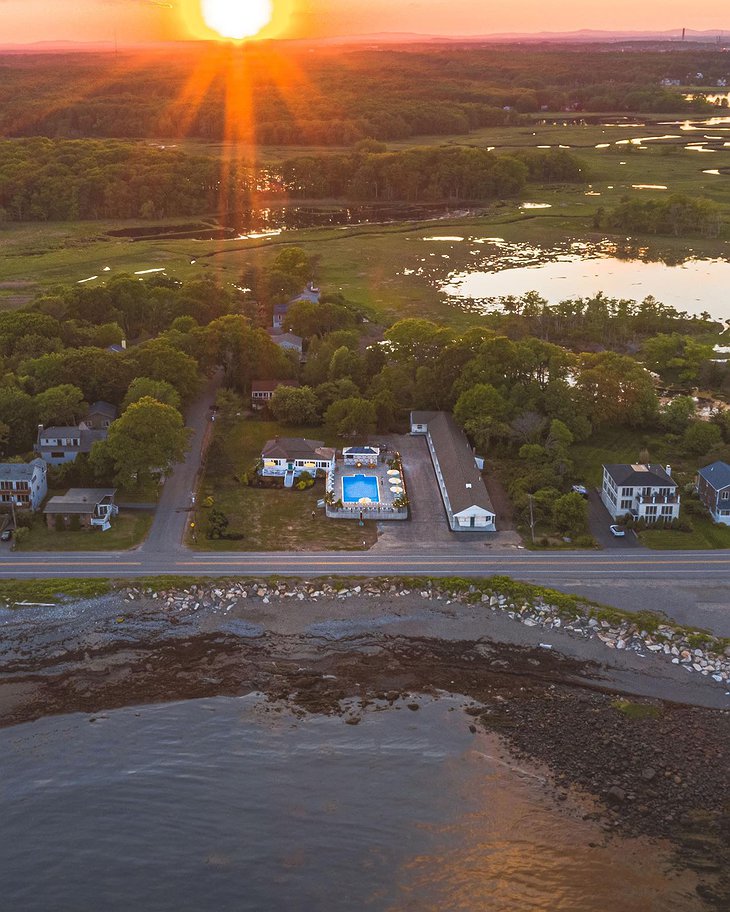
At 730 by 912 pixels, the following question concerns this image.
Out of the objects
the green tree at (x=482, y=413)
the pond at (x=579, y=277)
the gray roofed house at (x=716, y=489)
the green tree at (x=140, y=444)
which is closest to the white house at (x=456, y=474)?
the green tree at (x=482, y=413)

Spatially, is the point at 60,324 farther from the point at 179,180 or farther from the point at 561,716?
the point at 179,180

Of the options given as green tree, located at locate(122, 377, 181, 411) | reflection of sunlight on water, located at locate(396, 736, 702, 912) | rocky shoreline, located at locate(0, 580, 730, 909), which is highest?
green tree, located at locate(122, 377, 181, 411)

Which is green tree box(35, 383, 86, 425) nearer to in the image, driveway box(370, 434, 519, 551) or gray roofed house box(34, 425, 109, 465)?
gray roofed house box(34, 425, 109, 465)

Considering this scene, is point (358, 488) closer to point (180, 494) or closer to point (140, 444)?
point (180, 494)

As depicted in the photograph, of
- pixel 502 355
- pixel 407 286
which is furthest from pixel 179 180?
pixel 502 355

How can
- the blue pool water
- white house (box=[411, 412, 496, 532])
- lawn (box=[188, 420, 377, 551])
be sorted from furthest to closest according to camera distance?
the blue pool water < white house (box=[411, 412, 496, 532]) < lawn (box=[188, 420, 377, 551])

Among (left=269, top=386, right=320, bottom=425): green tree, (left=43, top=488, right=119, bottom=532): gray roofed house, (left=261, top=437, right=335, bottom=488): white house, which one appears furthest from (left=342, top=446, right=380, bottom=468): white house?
(left=43, top=488, right=119, bottom=532): gray roofed house
